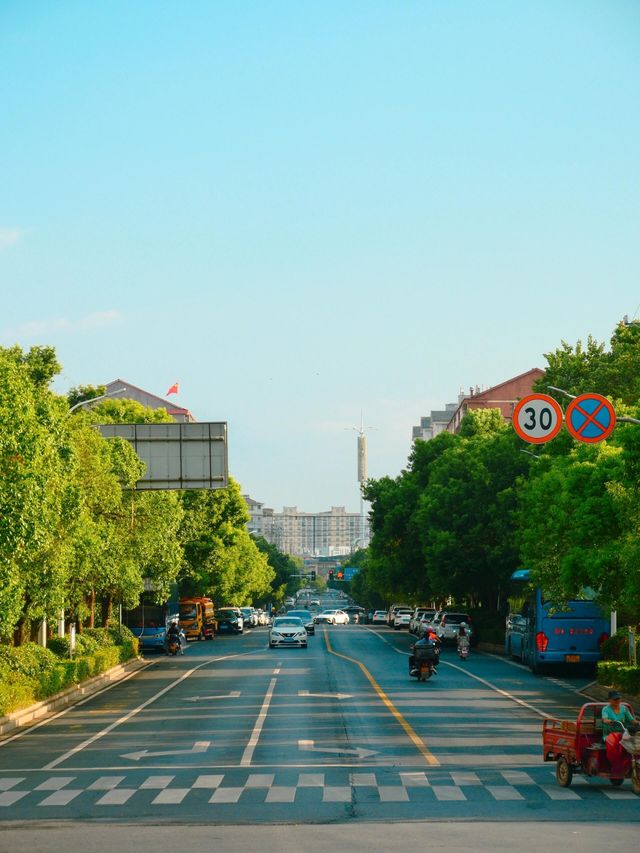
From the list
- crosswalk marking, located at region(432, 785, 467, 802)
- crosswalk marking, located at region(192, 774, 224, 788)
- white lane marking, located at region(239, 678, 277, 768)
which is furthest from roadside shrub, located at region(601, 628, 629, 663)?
crosswalk marking, located at region(192, 774, 224, 788)

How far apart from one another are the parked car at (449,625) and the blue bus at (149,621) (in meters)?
13.7

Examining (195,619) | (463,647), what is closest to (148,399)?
(195,619)

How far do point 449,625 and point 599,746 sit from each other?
46.4 m

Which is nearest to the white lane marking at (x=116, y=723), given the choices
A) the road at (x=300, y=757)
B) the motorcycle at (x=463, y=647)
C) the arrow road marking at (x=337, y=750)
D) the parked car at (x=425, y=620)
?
the road at (x=300, y=757)

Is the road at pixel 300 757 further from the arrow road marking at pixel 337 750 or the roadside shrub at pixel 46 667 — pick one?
the roadside shrub at pixel 46 667

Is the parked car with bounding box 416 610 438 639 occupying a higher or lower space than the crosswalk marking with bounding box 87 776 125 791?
higher

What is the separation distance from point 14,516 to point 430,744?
9.07 metres

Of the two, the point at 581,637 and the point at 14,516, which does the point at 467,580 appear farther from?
the point at 14,516

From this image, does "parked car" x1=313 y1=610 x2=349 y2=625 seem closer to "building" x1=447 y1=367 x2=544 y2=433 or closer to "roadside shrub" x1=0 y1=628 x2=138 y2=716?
"building" x1=447 y1=367 x2=544 y2=433

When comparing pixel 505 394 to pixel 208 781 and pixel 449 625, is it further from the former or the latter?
pixel 208 781

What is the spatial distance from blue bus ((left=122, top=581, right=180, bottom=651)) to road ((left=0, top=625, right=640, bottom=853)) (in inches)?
861

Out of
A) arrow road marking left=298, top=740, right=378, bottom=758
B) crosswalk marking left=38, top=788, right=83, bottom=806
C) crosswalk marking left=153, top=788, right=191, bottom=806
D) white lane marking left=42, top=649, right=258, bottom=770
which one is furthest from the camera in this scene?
white lane marking left=42, top=649, right=258, bottom=770

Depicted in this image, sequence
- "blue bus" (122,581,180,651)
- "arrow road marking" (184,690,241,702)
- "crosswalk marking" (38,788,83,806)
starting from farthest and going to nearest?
"blue bus" (122,581,180,651) < "arrow road marking" (184,690,241,702) < "crosswalk marking" (38,788,83,806)

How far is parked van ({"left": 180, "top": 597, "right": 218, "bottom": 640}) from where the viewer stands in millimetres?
A: 79125
